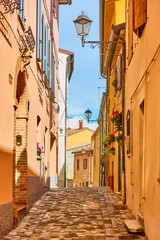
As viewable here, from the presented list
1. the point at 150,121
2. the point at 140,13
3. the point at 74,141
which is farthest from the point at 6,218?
the point at 74,141

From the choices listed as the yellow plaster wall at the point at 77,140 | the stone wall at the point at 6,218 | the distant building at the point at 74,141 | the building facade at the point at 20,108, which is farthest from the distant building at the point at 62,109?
the stone wall at the point at 6,218

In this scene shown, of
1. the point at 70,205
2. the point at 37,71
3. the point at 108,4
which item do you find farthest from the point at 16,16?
the point at 108,4

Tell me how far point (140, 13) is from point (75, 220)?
173 inches

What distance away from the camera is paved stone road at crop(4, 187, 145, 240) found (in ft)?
23.2

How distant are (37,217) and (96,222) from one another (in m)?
1.39

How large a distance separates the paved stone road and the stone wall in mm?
120

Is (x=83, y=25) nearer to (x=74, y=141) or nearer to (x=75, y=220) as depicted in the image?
(x=75, y=220)

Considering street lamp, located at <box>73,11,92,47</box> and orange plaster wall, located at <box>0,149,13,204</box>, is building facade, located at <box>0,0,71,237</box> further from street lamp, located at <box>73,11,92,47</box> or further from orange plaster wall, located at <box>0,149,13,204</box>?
street lamp, located at <box>73,11,92,47</box>

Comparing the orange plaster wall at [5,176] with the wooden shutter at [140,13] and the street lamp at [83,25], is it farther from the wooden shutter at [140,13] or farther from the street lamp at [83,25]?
the street lamp at [83,25]

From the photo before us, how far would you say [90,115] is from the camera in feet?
79.7

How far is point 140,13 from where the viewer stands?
23.6 feet

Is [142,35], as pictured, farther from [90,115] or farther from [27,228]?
[90,115]

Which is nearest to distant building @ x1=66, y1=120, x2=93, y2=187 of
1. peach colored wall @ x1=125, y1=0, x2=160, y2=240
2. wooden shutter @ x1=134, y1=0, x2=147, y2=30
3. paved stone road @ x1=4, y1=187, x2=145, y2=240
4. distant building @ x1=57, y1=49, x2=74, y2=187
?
distant building @ x1=57, y1=49, x2=74, y2=187

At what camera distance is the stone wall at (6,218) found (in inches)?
254
